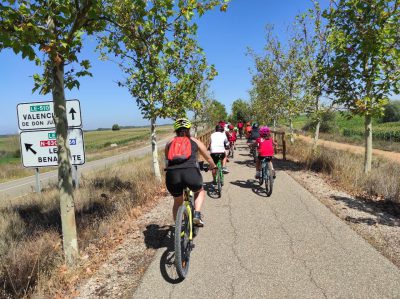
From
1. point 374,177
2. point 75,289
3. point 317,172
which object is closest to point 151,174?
point 317,172

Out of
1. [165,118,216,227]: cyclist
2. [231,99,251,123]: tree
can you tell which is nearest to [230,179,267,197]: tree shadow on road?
[165,118,216,227]: cyclist

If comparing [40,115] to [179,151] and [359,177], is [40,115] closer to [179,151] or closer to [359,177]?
[179,151]

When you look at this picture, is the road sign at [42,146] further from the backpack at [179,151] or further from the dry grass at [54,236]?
the backpack at [179,151]

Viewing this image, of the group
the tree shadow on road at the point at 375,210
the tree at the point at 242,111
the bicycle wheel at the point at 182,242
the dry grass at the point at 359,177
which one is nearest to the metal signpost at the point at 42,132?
the bicycle wheel at the point at 182,242

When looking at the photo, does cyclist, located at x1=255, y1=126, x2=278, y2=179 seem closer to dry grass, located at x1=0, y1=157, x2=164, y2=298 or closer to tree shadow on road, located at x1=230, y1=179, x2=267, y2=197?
tree shadow on road, located at x1=230, y1=179, x2=267, y2=197

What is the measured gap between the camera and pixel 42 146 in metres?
9.26

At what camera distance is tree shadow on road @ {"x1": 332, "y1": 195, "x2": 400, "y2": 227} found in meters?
6.41

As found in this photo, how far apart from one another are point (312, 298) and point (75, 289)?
290 centimetres

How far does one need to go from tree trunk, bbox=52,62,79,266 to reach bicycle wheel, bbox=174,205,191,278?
1.66 metres

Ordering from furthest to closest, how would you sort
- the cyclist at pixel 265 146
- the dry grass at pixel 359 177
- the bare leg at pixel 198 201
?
the cyclist at pixel 265 146, the dry grass at pixel 359 177, the bare leg at pixel 198 201

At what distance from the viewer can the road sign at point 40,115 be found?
359 inches

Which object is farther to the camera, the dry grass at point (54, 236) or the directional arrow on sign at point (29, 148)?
the directional arrow on sign at point (29, 148)

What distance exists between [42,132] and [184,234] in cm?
645

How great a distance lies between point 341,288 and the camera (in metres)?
3.98
